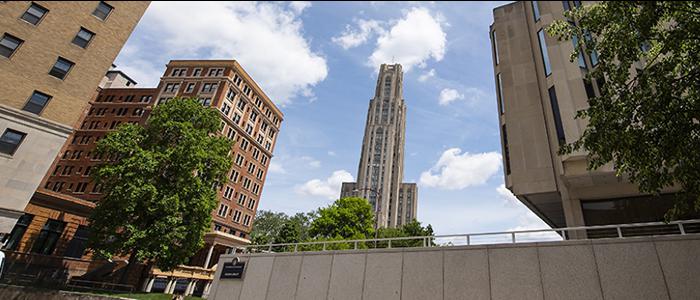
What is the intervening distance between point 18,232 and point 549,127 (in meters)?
42.3

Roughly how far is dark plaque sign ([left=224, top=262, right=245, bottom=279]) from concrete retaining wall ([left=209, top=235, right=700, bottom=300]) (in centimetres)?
139

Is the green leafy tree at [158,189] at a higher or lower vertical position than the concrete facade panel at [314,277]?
higher

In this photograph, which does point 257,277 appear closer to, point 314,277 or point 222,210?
point 314,277

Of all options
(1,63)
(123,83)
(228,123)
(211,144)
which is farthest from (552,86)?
(123,83)

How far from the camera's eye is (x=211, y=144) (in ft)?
94.6

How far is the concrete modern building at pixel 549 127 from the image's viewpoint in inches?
693

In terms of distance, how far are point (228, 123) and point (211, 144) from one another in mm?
29004

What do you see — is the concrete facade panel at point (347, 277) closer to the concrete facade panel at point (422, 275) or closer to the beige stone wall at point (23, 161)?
the concrete facade panel at point (422, 275)

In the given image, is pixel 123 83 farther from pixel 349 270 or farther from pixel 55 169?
pixel 349 270

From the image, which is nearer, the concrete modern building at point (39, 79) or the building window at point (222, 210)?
the concrete modern building at point (39, 79)

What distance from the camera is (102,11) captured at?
27.8 meters

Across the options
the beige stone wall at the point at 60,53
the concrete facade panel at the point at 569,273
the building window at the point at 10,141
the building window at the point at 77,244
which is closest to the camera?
the concrete facade panel at the point at 569,273

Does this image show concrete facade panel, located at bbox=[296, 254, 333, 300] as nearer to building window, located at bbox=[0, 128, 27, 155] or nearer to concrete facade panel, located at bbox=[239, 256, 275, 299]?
concrete facade panel, located at bbox=[239, 256, 275, 299]

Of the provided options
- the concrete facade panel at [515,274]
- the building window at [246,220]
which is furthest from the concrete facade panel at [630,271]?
the building window at [246,220]
